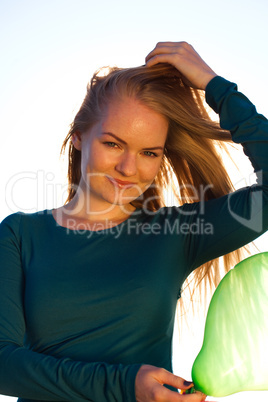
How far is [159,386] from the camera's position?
1182mm

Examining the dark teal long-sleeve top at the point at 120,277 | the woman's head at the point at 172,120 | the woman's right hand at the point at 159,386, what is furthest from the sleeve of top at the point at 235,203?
the woman's right hand at the point at 159,386

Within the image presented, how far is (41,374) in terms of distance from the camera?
131cm

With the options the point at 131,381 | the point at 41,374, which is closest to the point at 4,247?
the point at 41,374

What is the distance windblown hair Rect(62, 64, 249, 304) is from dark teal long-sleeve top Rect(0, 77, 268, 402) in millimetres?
165

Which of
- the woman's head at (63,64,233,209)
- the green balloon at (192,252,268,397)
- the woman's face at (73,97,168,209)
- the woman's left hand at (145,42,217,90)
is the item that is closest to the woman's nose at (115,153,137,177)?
the woman's face at (73,97,168,209)

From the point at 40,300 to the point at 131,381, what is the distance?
42 centimetres

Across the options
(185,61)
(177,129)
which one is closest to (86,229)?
(177,129)

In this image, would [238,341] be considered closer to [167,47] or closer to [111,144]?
[111,144]

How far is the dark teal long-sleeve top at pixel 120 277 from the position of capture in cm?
148

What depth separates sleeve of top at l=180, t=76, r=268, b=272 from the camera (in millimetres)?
1491

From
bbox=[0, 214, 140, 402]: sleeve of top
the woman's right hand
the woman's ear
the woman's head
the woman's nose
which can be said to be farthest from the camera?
the woman's ear

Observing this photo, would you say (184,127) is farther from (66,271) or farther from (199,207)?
(66,271)

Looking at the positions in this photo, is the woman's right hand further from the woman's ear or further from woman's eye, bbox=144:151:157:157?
the woman's ear

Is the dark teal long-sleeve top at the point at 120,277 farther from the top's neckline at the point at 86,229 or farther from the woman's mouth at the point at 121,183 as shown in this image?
the woman's mouth at the point at 121,183
